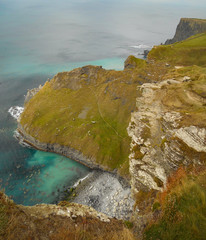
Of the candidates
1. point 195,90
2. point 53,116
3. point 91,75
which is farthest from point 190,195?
point 91,75

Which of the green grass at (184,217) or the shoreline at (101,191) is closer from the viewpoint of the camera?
the green grass at (184,217)

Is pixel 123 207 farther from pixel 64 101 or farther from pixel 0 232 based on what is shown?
pixel 64 101

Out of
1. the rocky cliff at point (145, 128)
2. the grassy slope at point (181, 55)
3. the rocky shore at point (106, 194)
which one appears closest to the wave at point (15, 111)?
the rocky cliff at point (145, 128)

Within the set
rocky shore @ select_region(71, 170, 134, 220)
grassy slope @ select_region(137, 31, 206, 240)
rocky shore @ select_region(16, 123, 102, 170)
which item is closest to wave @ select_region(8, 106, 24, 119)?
rocky shore @ select_region(16, 123, 102, 170)

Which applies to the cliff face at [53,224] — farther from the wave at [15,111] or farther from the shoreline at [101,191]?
the wave at [15,111]

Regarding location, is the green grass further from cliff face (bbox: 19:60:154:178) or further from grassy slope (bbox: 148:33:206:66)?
grassy slope (bbox: 148:33:206:66)

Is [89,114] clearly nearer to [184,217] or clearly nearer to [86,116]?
[86,116]

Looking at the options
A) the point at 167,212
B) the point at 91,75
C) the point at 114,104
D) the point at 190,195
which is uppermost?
the point at 190,195
